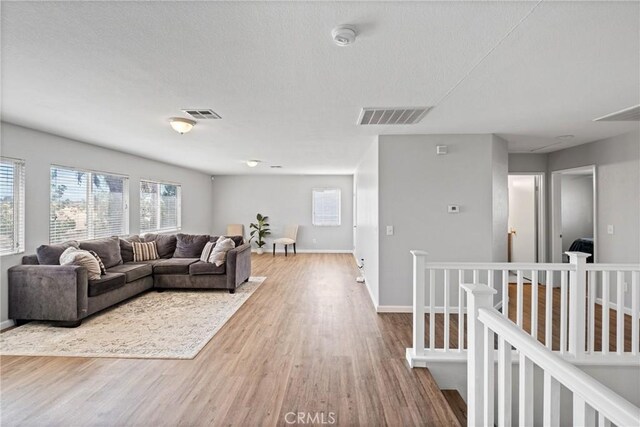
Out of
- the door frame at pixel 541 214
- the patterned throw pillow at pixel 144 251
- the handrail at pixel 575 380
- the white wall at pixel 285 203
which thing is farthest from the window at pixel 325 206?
the handrail at pixel 575 380

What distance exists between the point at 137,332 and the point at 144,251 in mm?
2332

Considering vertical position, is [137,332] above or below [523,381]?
below

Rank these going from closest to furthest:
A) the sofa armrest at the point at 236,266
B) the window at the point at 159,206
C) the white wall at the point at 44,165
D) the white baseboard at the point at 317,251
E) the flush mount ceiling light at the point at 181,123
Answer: the flush mount ceiling light at the point at 181,123, the white wall at the point at 44,165, the sofa armrest at the point at 236,266, the window at the point at 159,206, the white baseboard at the point at 317,251

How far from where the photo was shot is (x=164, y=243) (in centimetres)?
580

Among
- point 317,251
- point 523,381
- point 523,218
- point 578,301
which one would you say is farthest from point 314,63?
point 317,251

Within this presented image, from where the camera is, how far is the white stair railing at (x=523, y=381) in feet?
2.59

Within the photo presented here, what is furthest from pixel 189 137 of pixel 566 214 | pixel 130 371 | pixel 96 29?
pixel 566 214

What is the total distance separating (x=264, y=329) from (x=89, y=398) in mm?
1648

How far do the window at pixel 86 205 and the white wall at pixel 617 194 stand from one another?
782 cm

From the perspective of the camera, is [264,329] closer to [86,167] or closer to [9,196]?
[9,196]

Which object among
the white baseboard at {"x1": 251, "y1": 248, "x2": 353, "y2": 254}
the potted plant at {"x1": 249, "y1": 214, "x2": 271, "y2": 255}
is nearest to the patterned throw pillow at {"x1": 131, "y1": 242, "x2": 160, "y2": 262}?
the potted plant at {"x1": 249, "y1": 214, "x2": 271, "y2": 255}

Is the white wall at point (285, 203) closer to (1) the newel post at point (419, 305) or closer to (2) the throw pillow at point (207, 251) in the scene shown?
(2) the throw pillow at point (207, 251)

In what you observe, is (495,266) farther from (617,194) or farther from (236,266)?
(236,266)

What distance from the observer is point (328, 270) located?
22.4ft
